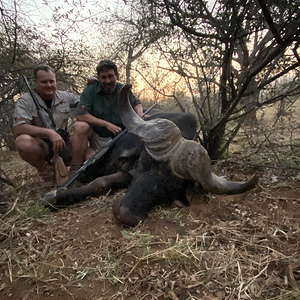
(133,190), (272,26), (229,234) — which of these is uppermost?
(272,26)

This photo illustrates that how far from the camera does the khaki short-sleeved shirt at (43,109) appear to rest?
3729 millimetres

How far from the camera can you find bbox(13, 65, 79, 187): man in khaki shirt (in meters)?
3.67

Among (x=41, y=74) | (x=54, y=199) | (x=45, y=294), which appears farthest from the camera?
(x=41, y=74)

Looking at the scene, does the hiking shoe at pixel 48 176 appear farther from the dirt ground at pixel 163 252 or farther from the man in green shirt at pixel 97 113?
the dirt ground at pixel 163 252

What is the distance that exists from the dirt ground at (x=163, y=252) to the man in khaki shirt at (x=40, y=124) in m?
1.44

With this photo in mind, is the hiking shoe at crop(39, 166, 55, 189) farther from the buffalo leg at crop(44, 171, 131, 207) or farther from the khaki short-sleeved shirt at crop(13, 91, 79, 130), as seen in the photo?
the buffalo leg at crop(44, 171, 131, 207)

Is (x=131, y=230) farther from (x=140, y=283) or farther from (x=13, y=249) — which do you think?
(x=13, y=249)

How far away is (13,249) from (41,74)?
2.84 metres

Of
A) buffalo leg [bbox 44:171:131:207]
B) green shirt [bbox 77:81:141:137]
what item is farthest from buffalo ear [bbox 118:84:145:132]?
green shirt [bbox 77:81:141:137]

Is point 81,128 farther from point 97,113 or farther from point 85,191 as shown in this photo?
point 85,191

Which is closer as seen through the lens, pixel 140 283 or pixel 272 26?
pixel 140 283

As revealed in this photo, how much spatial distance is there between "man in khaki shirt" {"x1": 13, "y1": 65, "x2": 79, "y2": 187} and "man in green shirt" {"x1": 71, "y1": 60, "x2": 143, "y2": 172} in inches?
12.6

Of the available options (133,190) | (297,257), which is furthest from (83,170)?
(297,257)

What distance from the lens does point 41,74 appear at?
380cm
